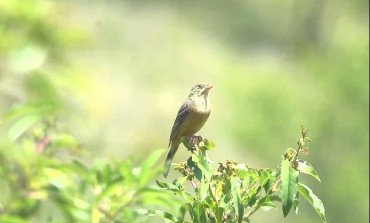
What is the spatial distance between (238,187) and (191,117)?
1165 mm

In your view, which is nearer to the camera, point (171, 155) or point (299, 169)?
point (299, 169)

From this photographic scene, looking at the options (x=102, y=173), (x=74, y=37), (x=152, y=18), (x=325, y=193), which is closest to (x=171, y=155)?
(x=102, y=173)

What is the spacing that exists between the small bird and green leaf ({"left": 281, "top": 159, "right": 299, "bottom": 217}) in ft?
3.15

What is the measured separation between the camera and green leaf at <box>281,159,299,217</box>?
182cm

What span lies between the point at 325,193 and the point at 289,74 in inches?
102

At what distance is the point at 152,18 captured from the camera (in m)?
26.7

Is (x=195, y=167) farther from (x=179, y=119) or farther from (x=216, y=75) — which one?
(x=216, y=75)

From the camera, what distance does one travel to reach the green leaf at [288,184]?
5.98 feet

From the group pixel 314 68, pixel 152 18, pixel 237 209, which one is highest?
pixel 152 18

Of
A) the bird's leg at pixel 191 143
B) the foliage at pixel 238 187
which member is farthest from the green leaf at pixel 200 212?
the bird's leg at pixel 191 143

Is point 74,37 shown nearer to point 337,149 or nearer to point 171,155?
point 171,155

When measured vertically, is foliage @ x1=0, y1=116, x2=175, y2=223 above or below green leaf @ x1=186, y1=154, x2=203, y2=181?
above

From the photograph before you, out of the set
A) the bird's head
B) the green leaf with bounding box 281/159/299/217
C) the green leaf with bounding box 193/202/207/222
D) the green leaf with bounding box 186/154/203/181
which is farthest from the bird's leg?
the bird's head

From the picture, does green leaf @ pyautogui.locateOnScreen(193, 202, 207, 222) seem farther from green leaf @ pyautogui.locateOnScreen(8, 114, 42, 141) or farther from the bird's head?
the bird's head
